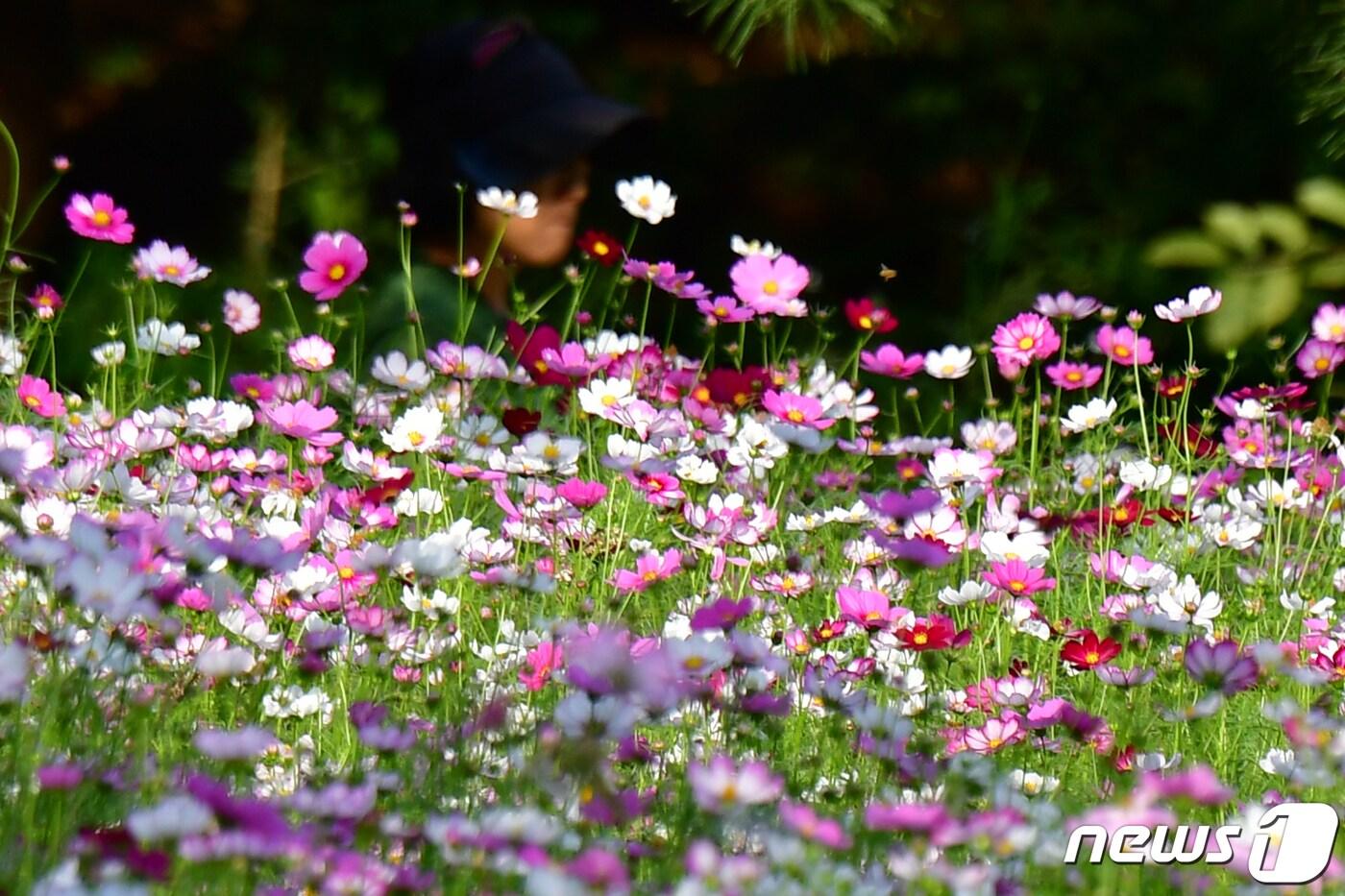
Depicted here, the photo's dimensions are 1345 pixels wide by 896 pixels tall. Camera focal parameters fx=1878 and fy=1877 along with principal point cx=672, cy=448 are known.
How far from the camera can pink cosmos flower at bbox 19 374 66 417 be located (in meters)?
2.64

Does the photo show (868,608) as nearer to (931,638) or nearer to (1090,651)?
(931,638)

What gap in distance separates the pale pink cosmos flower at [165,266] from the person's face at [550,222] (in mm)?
1036

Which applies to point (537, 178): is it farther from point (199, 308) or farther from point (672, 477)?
point (199, 308)

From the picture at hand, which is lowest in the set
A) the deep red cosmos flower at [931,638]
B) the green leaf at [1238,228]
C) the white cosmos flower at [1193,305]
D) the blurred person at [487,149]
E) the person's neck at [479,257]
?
the deep red cosmos flower at [931,638]

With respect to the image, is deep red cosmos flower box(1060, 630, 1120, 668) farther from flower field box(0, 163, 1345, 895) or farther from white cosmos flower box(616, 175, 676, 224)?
white cosmos flower box(616, 175, 676, 224)

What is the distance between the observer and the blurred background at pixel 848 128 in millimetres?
4953

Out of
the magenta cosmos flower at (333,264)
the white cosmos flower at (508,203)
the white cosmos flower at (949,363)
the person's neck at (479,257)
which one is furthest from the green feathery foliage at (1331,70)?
the person's neck at (479,257)

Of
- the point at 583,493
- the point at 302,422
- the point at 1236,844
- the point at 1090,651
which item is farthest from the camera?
the point at 302,422

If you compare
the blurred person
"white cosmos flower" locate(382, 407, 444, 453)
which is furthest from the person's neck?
"white cosmos flower" locate(382, 407, 444, 453)

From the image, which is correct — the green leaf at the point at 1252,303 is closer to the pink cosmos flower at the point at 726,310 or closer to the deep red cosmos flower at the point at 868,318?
the deep red cosmos flower at the point at 868,318

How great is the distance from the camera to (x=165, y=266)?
2861mm

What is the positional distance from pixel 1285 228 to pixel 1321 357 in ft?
0.74

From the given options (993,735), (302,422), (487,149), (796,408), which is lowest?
(993,735)

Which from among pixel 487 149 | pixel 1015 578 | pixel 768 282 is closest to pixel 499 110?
pixel 487 149
